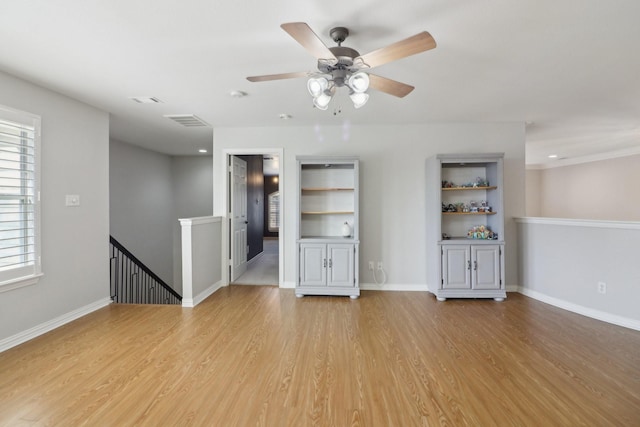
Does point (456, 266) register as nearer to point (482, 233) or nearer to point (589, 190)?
point (482, 233)

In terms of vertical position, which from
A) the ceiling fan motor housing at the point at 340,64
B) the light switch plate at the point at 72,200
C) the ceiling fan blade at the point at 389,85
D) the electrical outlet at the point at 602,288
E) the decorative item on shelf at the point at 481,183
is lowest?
the electrical outlet at the point at 602,288

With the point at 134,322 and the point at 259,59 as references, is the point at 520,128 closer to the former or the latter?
the point at 259,59

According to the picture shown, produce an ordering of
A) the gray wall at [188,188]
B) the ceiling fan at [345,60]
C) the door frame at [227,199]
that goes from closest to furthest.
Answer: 1. the ceiling fan at [345,60]
2. the door frame at [227,199]
3. the gray wall at [188,188]

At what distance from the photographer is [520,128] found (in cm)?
419

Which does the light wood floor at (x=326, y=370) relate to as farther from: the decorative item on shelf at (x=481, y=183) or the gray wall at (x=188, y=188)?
the gray wall at (x=188, y=188)

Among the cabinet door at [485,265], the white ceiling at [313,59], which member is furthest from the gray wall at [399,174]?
the cabinet door at [485,265]

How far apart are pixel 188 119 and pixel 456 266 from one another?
4197 millimetres

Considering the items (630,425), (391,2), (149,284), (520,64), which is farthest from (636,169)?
(149,284)

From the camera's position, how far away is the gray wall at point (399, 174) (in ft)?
13.9

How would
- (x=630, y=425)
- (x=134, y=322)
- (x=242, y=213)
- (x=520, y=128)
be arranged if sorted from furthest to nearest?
(x=242, y=213) < (x=520, y=128) < (x=134, y=322) < (x=630, y=425)

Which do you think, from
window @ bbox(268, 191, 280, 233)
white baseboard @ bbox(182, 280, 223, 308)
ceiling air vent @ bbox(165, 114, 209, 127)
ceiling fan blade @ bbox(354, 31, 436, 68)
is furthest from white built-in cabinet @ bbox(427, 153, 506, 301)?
window @ bbox(268, 191, 280, 233)

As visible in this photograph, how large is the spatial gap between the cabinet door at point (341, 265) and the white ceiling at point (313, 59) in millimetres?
1831

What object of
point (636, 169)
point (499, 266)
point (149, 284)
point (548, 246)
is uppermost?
point (636, 169)

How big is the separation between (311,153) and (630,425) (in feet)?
13.0
